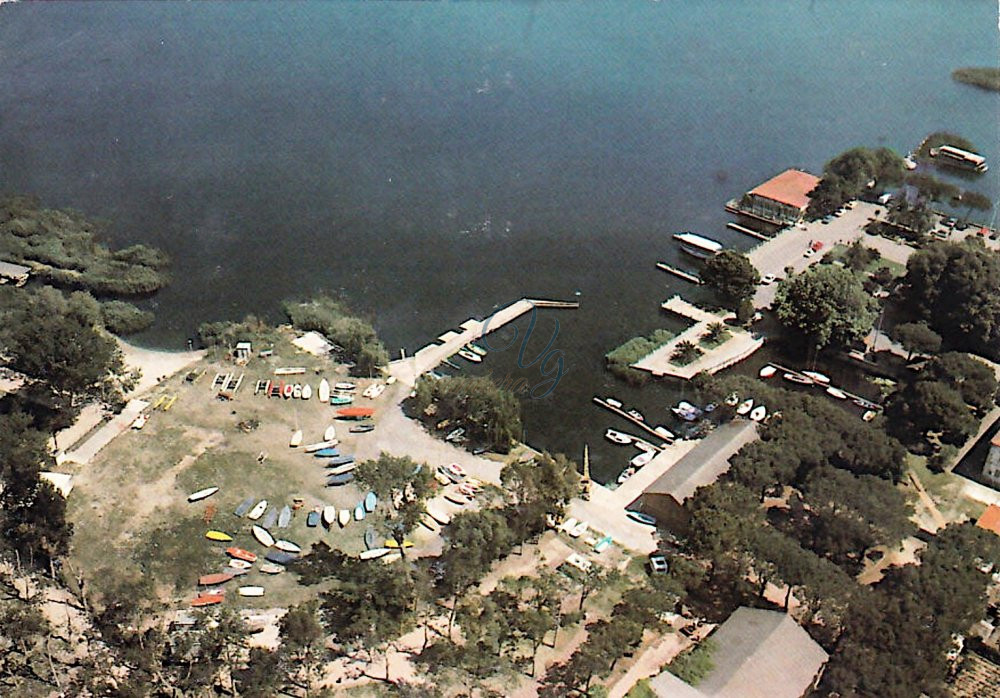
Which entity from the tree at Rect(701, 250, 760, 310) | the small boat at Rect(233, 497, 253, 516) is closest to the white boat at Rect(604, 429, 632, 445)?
the tree at Rect(701, 250, 760, 310)

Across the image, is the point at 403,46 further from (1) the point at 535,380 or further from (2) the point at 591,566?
(2) the point at 591,566

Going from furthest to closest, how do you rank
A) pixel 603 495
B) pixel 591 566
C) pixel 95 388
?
1. pixel 95 388
2. pixel 603 495
3. pixel 591 566

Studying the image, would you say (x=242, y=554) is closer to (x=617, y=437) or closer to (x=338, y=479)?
(x=338, y=479)

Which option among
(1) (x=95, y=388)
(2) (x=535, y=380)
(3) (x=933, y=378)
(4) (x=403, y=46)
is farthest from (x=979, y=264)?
(4) (x=403, y=46)

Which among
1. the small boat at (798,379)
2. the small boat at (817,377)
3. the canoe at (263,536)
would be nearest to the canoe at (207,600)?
the canoe at (263,536)

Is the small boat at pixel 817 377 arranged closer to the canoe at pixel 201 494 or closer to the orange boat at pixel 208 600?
the canoe at pixel 201 494
